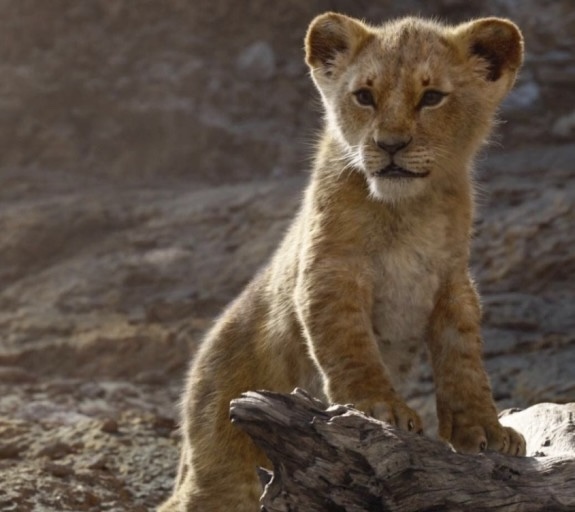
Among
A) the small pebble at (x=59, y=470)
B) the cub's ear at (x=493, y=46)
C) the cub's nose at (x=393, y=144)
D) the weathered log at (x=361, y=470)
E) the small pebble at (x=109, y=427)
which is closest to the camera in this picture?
the weathered log at (x=361, y=470)

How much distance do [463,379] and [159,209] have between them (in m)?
5.89

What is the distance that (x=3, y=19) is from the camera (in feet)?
44.8

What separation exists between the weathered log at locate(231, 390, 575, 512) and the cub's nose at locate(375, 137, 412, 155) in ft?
4.54

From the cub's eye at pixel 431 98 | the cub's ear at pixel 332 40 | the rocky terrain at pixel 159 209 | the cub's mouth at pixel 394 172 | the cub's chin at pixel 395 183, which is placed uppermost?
the cub's ear at pixel 332 40

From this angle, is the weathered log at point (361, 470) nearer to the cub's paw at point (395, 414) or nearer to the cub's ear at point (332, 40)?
the cub's paw at point (395, 414)

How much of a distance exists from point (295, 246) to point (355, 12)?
8.04 meters

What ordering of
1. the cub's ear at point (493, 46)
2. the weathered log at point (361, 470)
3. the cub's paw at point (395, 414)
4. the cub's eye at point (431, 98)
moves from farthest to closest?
the cub's ear at point (493, 46)
the cub's eye at point (431, 98)
the cub's paw at point (395, 414)
the weathered log at point (361, 470)

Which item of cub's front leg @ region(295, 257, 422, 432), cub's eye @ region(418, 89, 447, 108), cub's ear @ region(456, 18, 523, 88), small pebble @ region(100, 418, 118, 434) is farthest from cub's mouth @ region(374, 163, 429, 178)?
small pebble @ region(100, 418, 118, 434)

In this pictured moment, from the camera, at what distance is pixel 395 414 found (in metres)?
5.07

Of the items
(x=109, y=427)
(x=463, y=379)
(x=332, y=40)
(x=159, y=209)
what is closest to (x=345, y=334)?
(x=463, y=379)

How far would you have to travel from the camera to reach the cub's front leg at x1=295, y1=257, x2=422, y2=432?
520 centimetres

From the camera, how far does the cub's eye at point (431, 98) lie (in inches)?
219

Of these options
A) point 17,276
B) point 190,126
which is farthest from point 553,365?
point 190,126

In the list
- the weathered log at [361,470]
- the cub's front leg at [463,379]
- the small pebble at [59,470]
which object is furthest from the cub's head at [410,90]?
the small pebble at [59,470]
